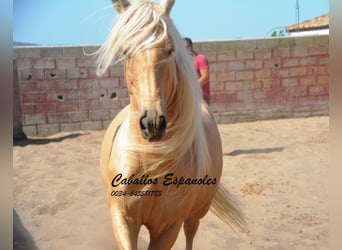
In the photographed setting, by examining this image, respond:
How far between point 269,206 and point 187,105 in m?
1.88

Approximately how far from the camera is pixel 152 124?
5.15ft

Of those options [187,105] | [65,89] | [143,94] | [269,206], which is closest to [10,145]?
[143,94]

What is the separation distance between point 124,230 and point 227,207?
1.02 metres

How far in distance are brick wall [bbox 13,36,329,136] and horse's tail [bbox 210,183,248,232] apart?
7.87 feet

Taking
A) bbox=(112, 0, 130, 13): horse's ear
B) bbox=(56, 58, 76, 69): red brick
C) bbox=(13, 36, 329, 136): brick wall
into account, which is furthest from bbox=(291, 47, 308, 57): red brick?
bbox=(112, 0, 130, 13): horse's ear

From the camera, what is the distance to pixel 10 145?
1766mm

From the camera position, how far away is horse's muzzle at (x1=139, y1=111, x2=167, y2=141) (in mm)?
1567

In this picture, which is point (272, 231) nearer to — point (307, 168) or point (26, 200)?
point (307, 168)

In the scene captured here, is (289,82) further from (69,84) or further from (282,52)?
(69,84)

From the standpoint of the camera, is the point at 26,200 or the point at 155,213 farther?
the point at 26,200

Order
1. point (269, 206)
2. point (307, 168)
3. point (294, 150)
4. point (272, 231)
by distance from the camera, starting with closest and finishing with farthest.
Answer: point (272, 231) < point (269, 206) < point (307, 168) < point (294, 150)

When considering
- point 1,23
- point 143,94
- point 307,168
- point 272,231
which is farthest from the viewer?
point 307,168

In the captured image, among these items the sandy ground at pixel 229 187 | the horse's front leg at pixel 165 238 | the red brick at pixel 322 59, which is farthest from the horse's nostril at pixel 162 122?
the red brick at pixel 322 59

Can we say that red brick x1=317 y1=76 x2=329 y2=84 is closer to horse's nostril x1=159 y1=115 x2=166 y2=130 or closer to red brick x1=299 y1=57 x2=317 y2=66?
red brick x1=299 y1=57 x2=317 y2=66
